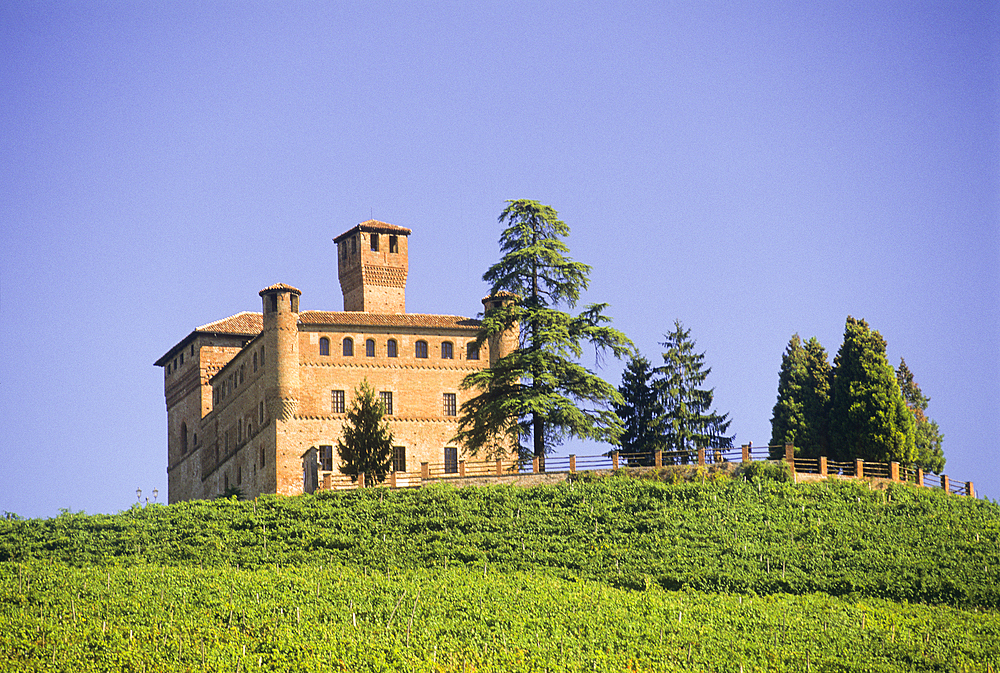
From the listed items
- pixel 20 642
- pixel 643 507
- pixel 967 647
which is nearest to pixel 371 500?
pixel 643 507

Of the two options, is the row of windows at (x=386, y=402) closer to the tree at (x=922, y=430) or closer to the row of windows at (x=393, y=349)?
the row of windows at (x=393, y=349)

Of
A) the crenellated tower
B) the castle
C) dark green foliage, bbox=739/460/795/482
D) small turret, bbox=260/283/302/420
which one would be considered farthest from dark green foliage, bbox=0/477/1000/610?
the crenellated tower

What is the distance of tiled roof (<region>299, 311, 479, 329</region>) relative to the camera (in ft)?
191

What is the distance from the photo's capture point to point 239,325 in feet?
222

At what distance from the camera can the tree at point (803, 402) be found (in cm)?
→ 5522

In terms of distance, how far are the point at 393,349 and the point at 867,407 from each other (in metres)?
19.5

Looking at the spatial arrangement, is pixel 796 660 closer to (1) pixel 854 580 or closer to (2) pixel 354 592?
(1) pixel 854 580

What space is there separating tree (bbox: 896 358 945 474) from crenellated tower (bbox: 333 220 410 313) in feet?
75.6

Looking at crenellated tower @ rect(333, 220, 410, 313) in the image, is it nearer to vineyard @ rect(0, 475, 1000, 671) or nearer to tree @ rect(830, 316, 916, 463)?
vineyard @ rect(0, 475, 1000, 671)

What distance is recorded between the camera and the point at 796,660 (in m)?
32.3

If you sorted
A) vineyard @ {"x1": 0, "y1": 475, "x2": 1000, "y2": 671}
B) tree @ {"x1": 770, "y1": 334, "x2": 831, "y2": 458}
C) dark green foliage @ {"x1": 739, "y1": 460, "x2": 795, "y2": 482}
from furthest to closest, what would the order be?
tree @ {"x1": 770, "y1": 334, "x2": 831, "y2": 458} → dark green foliage @ {"x1": 739, "y1": 460, "x2": 795, "y2": 482} → vineyard @ {"x1": 0, "y1": 475, "x2": 1000, "y2": 671}

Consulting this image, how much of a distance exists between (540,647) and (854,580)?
1036 centimetres

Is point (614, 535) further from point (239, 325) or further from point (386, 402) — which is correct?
point (239, 325)

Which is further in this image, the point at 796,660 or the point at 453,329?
the point at 453,329
